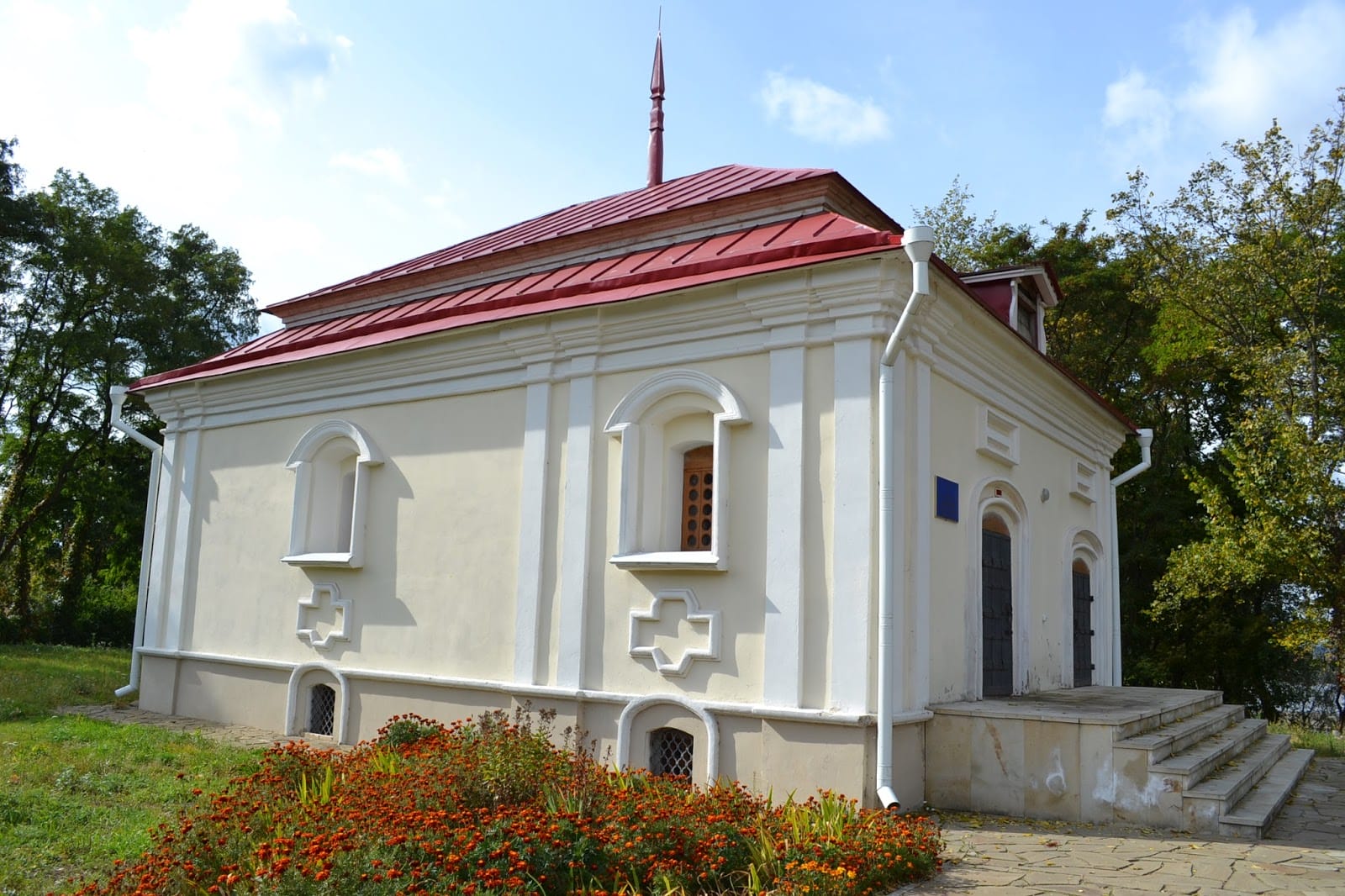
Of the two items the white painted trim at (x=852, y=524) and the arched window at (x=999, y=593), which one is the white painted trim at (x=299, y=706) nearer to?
the white painted trim at (x=852, y=524)

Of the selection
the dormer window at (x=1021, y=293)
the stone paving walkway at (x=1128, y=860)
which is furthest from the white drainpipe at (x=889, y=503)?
the dormer window at (x=1021, y=293)

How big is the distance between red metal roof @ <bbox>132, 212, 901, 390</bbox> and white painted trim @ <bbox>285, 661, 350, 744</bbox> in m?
3.44

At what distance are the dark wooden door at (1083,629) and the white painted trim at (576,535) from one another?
22.1ft

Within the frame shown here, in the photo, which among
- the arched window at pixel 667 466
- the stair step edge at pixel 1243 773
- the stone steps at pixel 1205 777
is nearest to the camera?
the stone steps at pixel 1205 777

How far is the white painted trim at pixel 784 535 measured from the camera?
8.11m

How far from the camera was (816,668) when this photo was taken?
26.5 feet

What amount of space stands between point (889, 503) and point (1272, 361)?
11.3 m

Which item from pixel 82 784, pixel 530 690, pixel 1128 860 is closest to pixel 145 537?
pixel 82 784

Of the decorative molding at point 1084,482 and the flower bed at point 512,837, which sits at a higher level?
the decorative molding at point 1084,482

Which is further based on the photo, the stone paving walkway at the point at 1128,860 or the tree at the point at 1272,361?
the tree at the point at 1272,361

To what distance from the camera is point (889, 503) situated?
8031 millimetres

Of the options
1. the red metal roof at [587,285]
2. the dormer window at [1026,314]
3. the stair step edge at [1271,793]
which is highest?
the dormer window at [1026,314]

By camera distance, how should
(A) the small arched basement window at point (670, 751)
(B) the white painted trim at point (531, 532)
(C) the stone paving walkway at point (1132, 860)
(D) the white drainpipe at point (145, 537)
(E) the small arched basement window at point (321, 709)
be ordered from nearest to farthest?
(C) the stone paving walkway at point (1132, 860) → (A) the small arched basement window at point (670, 751) → (B) the white painted trim at point (531, 532) → (E) the small arched basement window at point (321, 709) → (D) the white drainpipe at point (145, 537)

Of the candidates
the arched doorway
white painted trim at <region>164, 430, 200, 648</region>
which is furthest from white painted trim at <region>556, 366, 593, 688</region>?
the arched doorway
